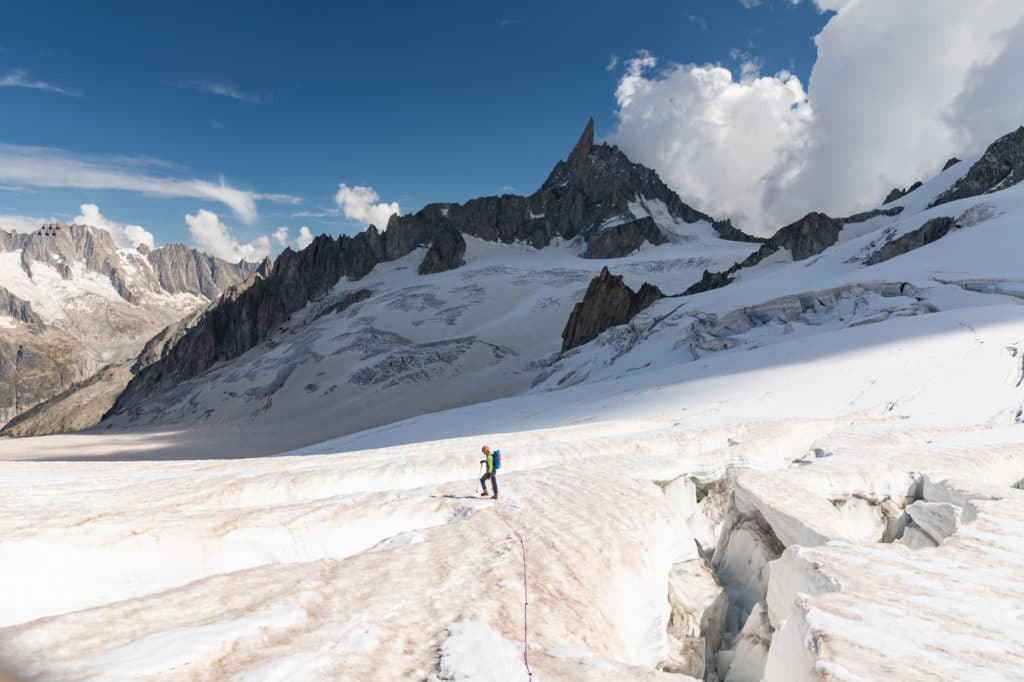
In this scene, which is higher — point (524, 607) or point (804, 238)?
point (804, 238)

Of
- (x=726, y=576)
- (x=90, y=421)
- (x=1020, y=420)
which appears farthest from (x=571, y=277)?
(x=90, y=421)

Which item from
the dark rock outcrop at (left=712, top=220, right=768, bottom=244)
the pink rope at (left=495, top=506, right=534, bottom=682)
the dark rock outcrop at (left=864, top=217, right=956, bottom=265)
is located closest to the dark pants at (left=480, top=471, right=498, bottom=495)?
the pink rope at (left=495, top=506, right=534, bottom=682)

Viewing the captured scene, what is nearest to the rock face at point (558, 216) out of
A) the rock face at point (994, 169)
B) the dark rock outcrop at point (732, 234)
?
the dark rock outcrop at point (732, 234)

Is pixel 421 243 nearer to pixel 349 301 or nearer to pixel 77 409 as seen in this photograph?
pixel 349 301

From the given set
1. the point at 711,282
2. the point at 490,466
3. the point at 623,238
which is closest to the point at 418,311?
the point at 711,282

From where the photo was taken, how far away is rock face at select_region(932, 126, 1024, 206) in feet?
282

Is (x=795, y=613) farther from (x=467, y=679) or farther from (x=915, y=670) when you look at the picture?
(x=467, y=679)

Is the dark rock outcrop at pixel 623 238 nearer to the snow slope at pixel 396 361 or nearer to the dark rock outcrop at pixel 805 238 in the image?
the snow slope at pixel 396 361

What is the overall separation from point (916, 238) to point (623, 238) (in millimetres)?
108752

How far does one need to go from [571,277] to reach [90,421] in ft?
397

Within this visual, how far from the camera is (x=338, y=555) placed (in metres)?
8.09

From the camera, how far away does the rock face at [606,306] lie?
6319cm

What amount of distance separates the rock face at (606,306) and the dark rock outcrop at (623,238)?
94879 millimetres

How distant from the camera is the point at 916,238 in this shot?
178 ft
